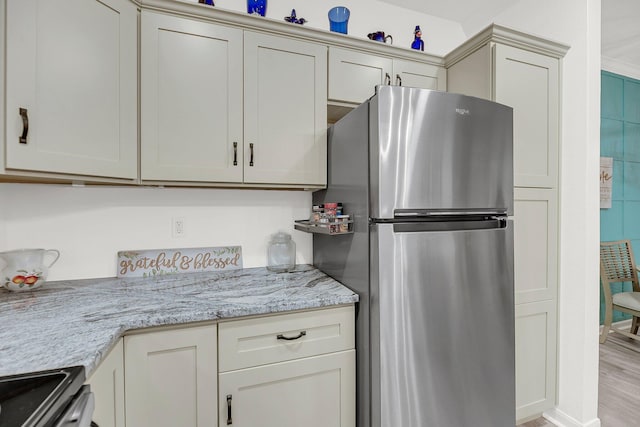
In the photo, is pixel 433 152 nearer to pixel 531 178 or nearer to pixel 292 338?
pixel 531 178

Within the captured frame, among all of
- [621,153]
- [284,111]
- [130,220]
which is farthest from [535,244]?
[621,153]

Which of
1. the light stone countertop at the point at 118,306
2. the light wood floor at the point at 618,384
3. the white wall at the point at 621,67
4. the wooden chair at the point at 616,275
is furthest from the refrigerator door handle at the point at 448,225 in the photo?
the white wall at the point at 621,67

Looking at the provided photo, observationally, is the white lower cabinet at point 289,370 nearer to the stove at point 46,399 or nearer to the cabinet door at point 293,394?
the cabinet door at point 293,394

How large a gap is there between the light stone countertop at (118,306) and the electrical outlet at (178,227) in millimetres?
Result: 246

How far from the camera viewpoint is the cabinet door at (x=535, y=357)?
1.70 metres

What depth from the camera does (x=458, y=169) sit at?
137cm

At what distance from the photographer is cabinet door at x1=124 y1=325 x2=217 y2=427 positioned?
3.64ft

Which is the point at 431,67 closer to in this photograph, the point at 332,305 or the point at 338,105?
the point at 338,105

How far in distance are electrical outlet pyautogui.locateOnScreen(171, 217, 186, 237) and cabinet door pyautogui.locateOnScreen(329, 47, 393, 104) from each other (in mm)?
1135

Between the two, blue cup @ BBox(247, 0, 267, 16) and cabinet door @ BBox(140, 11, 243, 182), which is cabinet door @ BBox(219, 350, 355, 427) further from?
blue cup @ BBox(247, 0, 267, 16)

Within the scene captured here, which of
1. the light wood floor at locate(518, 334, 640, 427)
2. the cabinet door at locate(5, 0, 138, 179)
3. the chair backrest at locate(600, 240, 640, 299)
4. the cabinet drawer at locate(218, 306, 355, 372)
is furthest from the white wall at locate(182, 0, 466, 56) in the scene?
the light wood floor at locate(518, 334, 640, 427)

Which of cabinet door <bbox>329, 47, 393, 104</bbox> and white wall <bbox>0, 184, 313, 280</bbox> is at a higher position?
cabinet door <bbox>329, 47, 393, 104</bbox>

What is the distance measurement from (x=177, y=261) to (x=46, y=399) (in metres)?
1.18

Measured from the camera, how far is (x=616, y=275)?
298cm
